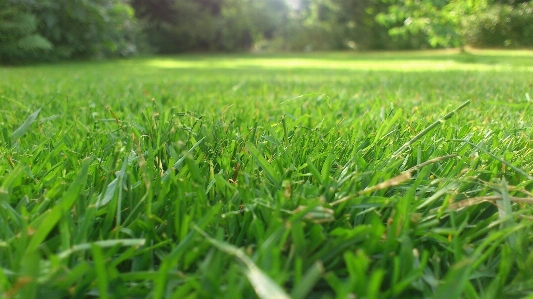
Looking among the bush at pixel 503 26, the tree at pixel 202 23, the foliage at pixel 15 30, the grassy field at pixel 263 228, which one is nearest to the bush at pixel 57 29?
the foliage at pixel 15 30

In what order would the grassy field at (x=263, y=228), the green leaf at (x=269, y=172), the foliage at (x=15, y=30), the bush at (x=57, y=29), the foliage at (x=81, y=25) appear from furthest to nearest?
1. the foliage at (x=81, y=25)
2. the bush at (x=57, y=29)
3. the foliage at (x=15, y=30)
4. the green leaf at (x=269, y=172)
5. the grassy field at (x=263, y=228)

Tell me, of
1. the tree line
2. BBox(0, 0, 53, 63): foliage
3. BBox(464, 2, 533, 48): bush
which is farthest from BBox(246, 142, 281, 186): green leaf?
BBox(0, 0, 53, 63): foliage

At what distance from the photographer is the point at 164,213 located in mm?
680

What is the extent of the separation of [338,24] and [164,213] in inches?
1095

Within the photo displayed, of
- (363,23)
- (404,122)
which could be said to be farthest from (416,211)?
(363,23)

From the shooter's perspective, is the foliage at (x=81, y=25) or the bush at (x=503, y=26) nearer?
the bush at (x=503, y=26)

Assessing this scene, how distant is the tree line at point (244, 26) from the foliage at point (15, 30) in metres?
0.02

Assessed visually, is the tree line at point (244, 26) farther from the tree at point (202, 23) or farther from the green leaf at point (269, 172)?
the green leaf at point (269, 172)

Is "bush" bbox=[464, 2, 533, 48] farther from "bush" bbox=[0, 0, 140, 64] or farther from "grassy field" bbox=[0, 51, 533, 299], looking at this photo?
"bush" bbox=[0, 0, 140, 64]

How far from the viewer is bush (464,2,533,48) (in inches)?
290

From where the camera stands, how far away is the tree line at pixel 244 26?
8.30m

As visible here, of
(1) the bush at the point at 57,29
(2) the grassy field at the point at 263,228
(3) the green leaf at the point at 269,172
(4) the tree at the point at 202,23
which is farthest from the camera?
(4) the tree at the point at 202,23

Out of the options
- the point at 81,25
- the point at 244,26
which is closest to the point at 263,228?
the point at 81,25

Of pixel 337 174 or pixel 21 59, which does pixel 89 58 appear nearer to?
pixel 21 59
